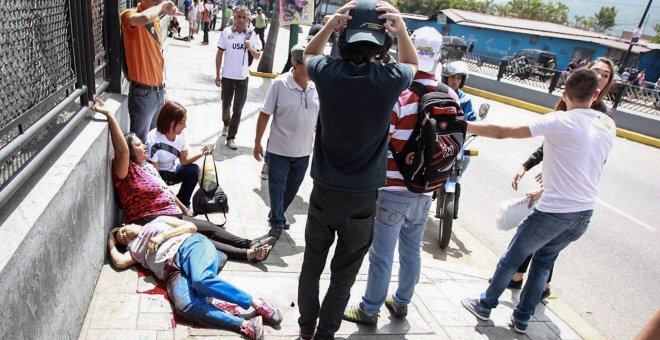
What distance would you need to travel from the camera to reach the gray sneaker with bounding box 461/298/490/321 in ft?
11.4

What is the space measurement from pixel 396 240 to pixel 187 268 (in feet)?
4.44

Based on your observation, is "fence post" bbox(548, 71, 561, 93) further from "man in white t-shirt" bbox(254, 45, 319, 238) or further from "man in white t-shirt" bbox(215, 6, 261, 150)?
"man in white t-shirt" bbox(254, 45, 319, 238)

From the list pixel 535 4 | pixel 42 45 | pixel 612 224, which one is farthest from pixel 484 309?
pixel 535 4

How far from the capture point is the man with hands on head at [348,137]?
2.23m

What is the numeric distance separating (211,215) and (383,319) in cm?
214

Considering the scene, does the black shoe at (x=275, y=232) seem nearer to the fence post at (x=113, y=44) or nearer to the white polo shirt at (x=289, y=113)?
the white polo shirt at (x=289, y=113)

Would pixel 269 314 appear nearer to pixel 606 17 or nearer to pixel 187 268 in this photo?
pixel 187 268

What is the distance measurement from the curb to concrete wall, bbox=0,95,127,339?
14.4m

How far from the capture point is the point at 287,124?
411cm

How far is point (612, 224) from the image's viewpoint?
6.42 meters

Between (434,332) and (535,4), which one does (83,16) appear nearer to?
(434,332)

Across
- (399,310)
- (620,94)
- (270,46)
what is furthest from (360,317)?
(620,94)

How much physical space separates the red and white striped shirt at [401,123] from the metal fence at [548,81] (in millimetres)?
13966

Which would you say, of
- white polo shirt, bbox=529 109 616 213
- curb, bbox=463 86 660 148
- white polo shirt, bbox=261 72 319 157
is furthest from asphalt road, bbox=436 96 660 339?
curb, bbox=463 86 660 148
